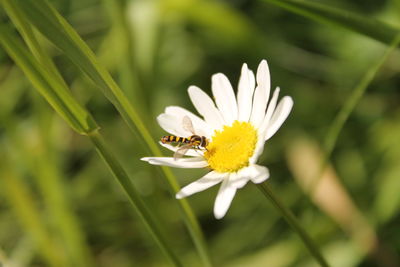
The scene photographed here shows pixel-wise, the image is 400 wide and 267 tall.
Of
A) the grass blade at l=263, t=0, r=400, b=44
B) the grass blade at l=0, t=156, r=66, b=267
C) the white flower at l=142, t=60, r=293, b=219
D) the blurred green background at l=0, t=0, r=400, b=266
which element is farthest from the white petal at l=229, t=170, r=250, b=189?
the grass blade at l=0, t=156, r=66, b=267

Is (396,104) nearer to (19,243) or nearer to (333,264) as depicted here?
(333,264)

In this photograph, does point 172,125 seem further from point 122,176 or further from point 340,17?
point 340,17

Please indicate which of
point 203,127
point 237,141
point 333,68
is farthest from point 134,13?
point 237,141

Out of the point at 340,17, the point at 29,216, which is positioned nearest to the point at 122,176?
the point at 340,17

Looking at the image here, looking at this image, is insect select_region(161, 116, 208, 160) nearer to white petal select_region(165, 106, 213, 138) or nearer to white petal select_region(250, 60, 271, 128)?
white petal select_region(165, 106, 213, 138)

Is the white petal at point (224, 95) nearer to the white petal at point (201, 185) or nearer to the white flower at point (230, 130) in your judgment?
the white flower at point (230, 130)

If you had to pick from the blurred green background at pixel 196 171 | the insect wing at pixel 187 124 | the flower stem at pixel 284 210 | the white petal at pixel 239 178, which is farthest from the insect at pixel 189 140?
the blurred green background at pixel 196 171
